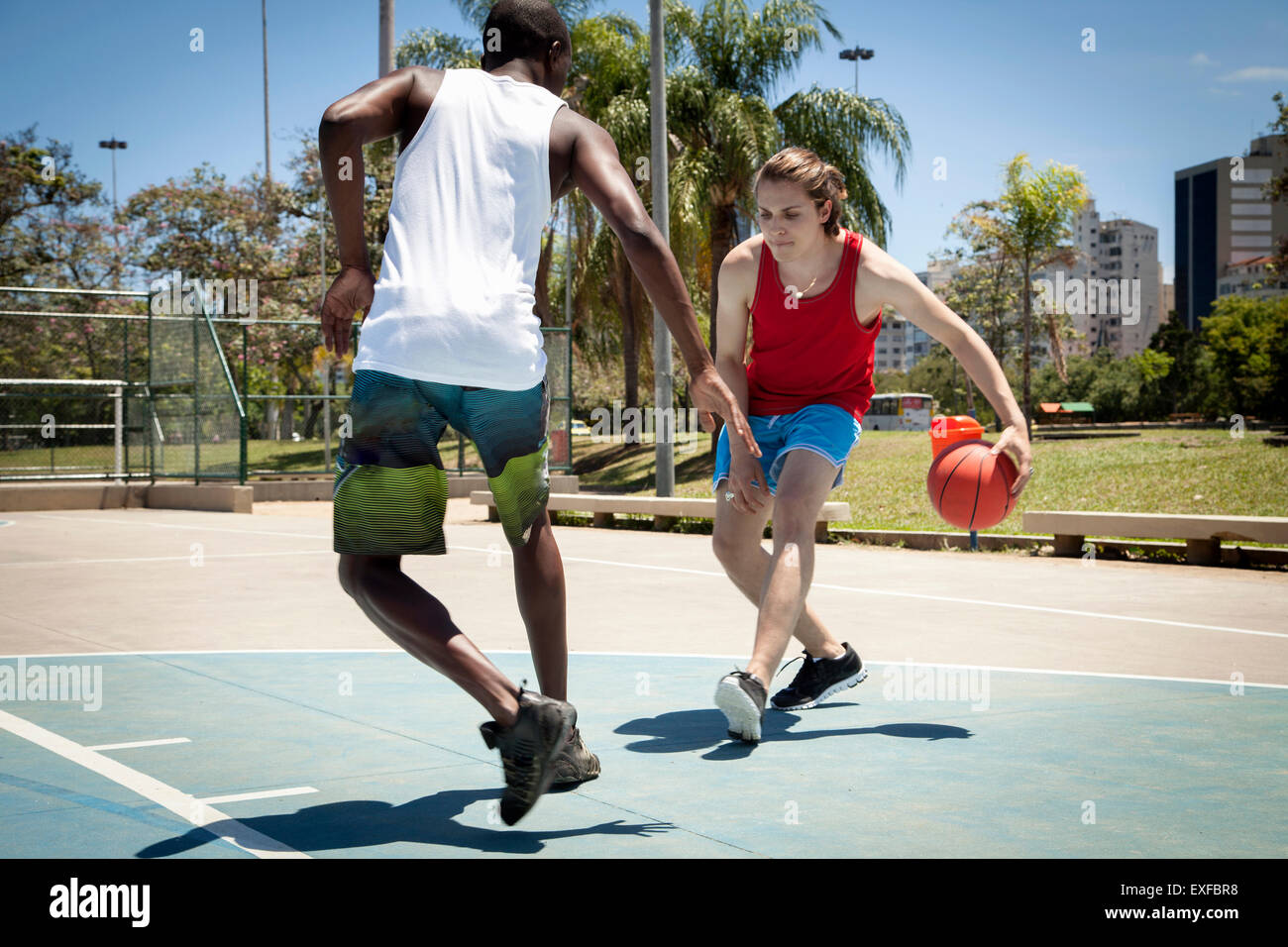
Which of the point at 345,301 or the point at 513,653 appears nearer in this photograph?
the point at 345,301

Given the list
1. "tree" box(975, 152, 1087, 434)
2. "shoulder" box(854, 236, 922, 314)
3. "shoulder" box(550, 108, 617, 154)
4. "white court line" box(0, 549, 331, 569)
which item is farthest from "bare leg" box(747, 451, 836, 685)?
"tree" box(975, 152, 1087, 434)

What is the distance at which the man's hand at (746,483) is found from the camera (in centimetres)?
471

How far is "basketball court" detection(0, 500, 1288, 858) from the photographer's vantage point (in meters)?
3.26

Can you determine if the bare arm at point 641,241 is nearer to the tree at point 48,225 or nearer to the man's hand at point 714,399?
the man's hand at point 714,399

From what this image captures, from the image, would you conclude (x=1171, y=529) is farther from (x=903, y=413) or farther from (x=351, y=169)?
(x=903, y=413)

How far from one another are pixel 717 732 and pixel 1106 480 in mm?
14891

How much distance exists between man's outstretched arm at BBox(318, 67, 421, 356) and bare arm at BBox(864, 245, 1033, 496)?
6.72 ft

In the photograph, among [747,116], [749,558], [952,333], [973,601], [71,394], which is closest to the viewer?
[952,333]

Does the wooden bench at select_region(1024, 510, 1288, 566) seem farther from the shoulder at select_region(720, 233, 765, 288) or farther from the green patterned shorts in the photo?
the green patterned shorts

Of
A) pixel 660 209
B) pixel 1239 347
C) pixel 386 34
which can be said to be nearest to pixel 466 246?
pixel 386 34

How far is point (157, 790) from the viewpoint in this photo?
3.68 m

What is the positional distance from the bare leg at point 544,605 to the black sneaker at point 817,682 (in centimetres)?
174
